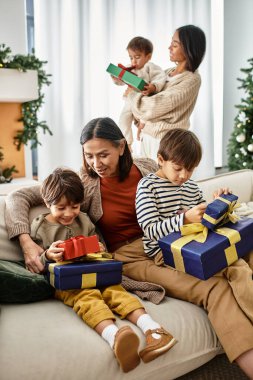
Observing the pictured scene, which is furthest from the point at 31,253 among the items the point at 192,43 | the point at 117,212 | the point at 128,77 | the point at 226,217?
the point at 192,43

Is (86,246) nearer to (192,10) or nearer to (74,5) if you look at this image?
(74,5)

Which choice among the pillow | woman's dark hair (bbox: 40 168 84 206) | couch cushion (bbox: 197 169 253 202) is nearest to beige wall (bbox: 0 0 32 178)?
couch cushion (bbox: 197 169 253 202)

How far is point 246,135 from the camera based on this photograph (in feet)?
15.1

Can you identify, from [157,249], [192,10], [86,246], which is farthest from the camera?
[192,10]

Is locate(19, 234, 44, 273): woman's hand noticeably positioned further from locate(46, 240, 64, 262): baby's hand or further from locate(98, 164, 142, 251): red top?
locate(98, 164, 142, 251): red top

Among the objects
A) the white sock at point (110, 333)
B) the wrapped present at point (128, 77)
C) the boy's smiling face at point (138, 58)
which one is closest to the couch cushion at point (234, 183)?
the wrapped present at point (128, 77)

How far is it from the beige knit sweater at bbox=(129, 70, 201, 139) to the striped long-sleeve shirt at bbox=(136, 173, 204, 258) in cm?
122

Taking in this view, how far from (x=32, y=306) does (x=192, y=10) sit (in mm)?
4895

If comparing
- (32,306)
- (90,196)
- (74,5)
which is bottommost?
(32,306)

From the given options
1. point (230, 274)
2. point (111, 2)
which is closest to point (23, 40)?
point (111, 2)

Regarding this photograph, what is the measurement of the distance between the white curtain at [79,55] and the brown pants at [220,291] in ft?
9.70

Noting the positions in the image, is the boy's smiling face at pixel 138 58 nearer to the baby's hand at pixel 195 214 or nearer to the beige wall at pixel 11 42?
Result: the beige wall at pixel 11 42

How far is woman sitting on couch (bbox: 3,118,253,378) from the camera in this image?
142 centimetres

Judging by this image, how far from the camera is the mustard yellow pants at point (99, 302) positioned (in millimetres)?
1376
